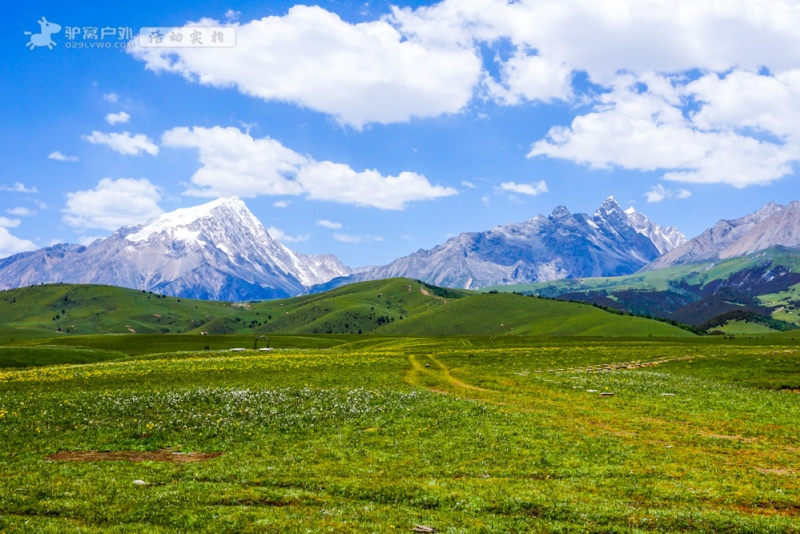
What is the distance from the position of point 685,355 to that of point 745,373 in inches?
1082

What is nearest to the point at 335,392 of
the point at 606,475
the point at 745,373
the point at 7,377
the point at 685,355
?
the point at 606,475

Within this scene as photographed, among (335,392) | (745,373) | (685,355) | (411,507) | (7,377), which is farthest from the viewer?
(685,355)

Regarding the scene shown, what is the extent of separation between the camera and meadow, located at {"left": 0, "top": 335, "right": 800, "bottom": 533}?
66.6 ft

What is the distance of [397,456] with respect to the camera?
30.2 meters

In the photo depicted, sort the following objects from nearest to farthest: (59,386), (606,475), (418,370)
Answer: (606,475) < (59,386) < (418,370)

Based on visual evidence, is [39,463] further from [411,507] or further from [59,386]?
[59,386]

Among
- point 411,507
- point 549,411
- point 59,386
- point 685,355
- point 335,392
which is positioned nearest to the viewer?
point 411,507

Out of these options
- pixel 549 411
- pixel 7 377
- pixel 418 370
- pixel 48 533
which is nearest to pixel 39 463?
pixel 48 533

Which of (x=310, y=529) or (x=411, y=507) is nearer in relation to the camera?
(x=310, y=529)

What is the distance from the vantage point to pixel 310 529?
61.5 ft

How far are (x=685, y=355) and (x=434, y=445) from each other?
84.4 meters

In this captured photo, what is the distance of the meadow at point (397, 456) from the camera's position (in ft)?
66.6

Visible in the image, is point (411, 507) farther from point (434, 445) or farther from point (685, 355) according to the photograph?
point (685, 355)

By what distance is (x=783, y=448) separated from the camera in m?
32.0
